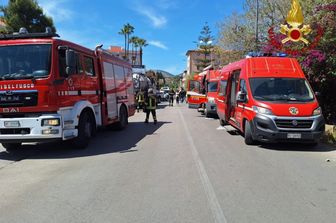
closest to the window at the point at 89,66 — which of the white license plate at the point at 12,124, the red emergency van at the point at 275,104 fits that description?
the white license plate at the point at 12,124

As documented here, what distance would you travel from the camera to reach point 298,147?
441 inches

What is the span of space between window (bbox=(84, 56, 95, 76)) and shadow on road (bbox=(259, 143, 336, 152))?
18.4 feet

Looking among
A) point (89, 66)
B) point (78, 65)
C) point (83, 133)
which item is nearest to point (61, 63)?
point (78, 65)

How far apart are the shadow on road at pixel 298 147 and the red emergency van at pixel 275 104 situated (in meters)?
0.28

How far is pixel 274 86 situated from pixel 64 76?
5.98 m

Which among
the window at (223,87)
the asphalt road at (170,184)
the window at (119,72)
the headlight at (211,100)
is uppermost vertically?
the window at (119,72)

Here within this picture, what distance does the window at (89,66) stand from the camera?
12.1m

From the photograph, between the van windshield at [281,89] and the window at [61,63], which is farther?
the van windshield at [281,89]

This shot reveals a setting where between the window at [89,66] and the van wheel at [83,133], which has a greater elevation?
the window at [89,66]

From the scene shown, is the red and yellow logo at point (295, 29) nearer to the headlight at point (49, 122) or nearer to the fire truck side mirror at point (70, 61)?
the fire truck side mirror at point (70, 61)

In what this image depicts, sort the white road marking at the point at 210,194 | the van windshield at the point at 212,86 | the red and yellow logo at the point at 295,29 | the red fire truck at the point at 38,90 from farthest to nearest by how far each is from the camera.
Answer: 1. the van windshield at the point at 212,86
2. the red and yellow logo at the point at 295,29
3. the red fire truck at the point at 38,90
4. the white road marking at the point at 210,194

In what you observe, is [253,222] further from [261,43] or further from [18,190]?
[261,43]

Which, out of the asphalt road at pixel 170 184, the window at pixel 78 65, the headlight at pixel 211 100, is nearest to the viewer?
the asphalt road at pixel 170 184

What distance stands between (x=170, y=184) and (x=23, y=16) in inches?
987
